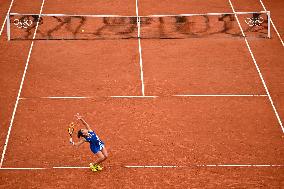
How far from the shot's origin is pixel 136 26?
21344mm

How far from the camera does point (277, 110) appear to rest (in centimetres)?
1586

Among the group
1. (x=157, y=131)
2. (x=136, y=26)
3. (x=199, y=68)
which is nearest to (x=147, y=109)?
(x=157, y=131)

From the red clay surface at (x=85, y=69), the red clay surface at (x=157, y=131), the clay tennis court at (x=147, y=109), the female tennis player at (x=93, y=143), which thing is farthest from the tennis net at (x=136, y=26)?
the female tennis player at (x=93, y=143)

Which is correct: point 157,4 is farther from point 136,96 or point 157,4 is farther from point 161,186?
point 161,186

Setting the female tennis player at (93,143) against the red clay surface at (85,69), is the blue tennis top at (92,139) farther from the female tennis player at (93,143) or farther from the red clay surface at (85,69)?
the red clay surface at (85,69)

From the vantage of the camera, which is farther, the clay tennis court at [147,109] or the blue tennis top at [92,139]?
the clay tennis court at [147,109]

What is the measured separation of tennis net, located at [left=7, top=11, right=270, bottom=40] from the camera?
67.8ft

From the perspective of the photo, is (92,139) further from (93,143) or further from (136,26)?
(136,26)

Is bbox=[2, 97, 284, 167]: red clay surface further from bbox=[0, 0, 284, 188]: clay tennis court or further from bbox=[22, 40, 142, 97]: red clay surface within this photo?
bbox=[22, 40, 142, 97]: red clay surface

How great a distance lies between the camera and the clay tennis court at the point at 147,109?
1291 cm

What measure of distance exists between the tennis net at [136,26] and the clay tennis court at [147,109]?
42cm

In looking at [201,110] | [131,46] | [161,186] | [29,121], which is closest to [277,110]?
[201,110]

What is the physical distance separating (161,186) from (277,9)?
48.7 ft

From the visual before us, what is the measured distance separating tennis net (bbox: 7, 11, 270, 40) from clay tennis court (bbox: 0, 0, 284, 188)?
1.37ft
